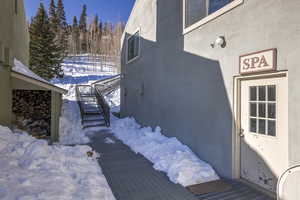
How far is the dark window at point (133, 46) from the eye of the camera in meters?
9.27

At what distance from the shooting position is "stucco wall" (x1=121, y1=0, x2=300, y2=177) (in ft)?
9.30

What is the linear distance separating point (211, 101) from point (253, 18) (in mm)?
1780

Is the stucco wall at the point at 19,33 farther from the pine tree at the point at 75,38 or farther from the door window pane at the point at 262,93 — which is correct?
the pine tree at the point at 75,38

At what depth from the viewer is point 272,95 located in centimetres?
320

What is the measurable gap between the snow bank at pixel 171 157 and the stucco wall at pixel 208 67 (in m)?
0.22

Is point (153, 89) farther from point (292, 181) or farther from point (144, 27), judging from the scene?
point (292, 181)

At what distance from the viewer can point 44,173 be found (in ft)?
12.3

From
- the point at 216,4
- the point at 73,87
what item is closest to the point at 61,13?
the point at 73,87

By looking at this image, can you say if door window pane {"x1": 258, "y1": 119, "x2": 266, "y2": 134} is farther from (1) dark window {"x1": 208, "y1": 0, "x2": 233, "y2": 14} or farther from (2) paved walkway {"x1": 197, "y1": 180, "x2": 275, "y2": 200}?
(1) dark window {"x1": 208, "y1": 0, "x2": 233, "y2": 14}

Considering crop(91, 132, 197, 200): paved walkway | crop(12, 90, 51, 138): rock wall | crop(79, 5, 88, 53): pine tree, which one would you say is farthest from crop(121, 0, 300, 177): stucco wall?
crop(79, 5, 88, 53): pine tree

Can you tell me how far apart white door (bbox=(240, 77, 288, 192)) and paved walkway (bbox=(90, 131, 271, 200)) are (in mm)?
368

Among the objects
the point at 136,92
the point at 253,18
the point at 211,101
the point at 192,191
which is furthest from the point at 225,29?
the point at 136,92

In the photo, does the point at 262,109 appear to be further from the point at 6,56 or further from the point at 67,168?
the point at 6,56

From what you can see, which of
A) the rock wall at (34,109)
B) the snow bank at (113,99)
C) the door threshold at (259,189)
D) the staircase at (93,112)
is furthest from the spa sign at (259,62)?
the snow bank at (113,99)
